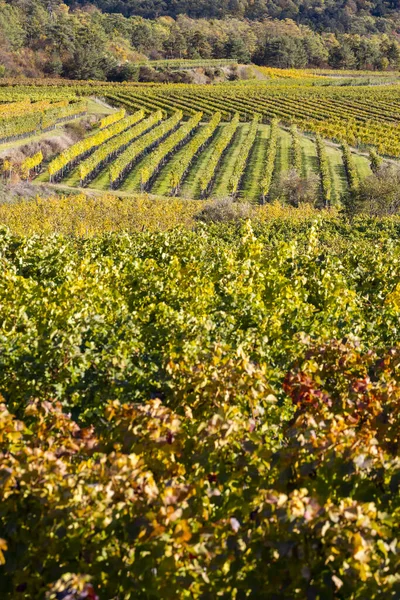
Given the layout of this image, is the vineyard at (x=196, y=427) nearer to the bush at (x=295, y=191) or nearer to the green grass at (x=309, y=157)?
the bush at (x=295, y=191)

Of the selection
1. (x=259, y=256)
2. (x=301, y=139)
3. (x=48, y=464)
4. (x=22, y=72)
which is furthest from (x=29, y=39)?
(x=48, y=464)

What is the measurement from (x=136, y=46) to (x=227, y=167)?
361ft

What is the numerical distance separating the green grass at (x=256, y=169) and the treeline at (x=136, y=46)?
5199 centimetres

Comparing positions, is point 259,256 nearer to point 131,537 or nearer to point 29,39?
point 131,537

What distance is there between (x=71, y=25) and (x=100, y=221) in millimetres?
105720

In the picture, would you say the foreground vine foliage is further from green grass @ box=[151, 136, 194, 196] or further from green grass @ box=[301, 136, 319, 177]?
green grass @ box=[301, 136, 319, 177]

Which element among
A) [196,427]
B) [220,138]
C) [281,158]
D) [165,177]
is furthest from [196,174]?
[196,427]

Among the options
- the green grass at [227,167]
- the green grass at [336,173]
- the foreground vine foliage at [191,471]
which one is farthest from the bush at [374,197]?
the foreground vine foliage at [191,471]

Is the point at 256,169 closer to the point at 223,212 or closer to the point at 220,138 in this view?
the point at 220,138

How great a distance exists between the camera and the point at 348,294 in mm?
13898

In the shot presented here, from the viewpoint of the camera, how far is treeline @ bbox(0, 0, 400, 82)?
132 m

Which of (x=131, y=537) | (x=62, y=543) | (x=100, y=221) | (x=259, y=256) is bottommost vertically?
(x=100, y=221)

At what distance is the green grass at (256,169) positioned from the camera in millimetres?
67938

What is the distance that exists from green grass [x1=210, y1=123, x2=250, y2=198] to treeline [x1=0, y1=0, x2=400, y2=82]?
51038 mm
